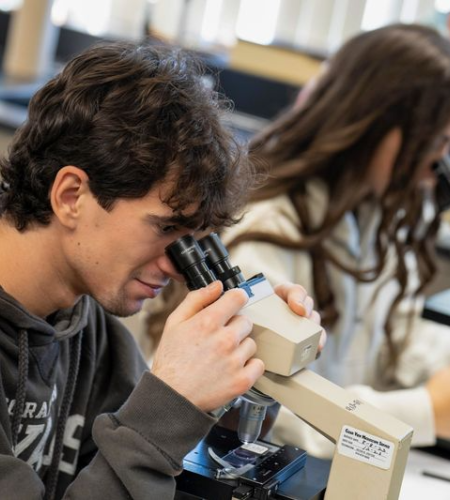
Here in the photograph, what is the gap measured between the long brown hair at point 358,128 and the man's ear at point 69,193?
31.4 inches

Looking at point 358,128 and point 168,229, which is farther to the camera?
point 358,128

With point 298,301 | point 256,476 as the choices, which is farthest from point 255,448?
point 298,301

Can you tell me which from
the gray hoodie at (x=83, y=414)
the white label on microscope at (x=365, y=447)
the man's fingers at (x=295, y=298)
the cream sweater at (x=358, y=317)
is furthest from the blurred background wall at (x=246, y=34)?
the white label on microscope at (x=365, y=447)

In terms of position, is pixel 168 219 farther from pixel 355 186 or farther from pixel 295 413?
pixel 355 186

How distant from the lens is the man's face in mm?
1150

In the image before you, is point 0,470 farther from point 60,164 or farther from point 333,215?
point 333,215

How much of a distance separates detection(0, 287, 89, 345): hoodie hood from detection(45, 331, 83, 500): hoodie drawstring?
0.05 meters

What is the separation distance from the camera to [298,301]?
1170 mm

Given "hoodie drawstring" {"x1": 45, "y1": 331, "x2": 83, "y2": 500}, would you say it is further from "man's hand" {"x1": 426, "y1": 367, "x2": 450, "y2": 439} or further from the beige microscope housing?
"man's hand" {"x1": 426, "y1": 367, "x2": 450, "y2": 439}

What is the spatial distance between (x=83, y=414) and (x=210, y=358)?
14.3 inches

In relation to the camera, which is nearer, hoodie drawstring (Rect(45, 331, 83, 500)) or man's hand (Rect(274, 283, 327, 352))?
man's hand (Rect(274, 283, 327, 352))

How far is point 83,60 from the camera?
3.97ft

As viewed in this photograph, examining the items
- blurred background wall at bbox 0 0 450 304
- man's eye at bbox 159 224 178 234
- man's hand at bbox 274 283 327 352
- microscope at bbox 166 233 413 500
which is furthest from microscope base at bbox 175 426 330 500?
blurred background wall at bbox 0 0 450 304

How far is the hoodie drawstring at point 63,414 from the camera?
1.30m
